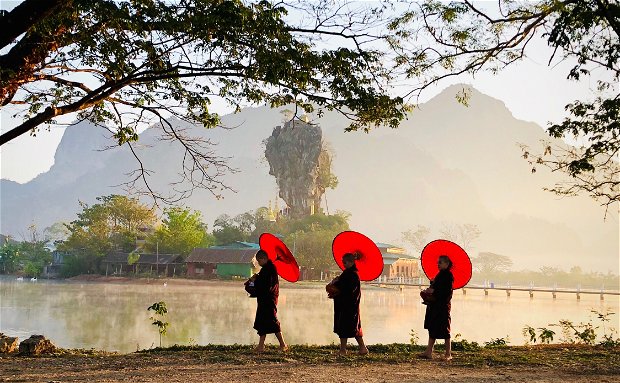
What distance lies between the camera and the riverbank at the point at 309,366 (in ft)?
21.3

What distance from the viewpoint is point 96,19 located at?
789 cm

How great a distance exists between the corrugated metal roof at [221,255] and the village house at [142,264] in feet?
7.68

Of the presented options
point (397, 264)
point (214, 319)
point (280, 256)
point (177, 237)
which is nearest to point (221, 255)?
point (177, 237)

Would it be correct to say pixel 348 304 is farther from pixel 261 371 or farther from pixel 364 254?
pixel 261 371

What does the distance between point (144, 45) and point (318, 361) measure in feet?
15.7

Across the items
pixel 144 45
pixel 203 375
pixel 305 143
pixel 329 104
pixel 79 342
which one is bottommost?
pixel 79 342

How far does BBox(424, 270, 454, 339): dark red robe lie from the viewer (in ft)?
26.2

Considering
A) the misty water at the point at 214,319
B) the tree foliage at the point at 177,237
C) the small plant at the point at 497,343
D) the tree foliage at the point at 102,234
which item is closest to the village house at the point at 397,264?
the tree foliage at the point at 177,237

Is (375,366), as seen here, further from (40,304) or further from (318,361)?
(40,304)

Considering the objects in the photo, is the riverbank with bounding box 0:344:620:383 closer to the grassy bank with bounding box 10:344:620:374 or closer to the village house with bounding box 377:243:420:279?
the grassy bank with bounding box 10:344:620:374

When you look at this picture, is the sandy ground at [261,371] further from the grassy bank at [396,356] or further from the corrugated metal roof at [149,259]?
the corrugated metal roof at [149,259]

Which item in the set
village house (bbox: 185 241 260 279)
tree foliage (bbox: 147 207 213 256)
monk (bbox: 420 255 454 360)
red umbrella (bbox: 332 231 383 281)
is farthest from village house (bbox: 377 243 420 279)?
monk (bbox: 420 255 454 360)

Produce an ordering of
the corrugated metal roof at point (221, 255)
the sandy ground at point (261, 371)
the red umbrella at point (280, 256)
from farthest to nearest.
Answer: the corrugated metal roof at point (221, 255) → the red umbrella at point (280, 256) → the sandy ground at point (261, 371)

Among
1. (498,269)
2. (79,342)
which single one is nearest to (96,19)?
(79,342)
